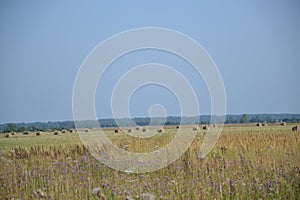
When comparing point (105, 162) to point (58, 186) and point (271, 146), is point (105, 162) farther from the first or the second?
point (271, 146)

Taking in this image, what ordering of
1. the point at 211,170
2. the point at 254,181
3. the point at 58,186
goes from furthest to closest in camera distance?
the point at 211,170
the point at 58,186
the point at 254,181

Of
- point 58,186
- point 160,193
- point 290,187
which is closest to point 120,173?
point 58,186

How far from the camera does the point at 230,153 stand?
37.4 ft

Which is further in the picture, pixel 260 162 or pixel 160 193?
pixel 260 162

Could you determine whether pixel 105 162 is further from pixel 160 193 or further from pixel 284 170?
pixel 284 170

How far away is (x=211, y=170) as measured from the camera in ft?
30.2

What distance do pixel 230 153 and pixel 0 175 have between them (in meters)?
5.33

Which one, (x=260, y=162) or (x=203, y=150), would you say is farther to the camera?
(x=203, y=150)

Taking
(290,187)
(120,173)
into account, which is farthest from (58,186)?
(290,187)

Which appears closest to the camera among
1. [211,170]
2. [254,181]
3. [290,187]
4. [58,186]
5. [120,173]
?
[290,187]

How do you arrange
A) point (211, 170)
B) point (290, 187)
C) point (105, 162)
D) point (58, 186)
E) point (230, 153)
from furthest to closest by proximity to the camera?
1. point (230, 153)
2. point (105, 162)
3. point (211, 170)
4. point (58, 186)
5. point (290, 187)

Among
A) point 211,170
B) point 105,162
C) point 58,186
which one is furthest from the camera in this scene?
point 105,162

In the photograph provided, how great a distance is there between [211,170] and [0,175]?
14.2 ft

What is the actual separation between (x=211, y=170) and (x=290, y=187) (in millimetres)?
2022
